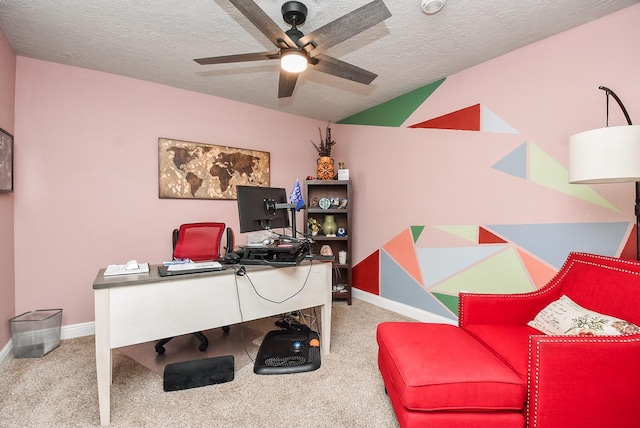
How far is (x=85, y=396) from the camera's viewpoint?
6.08 feet

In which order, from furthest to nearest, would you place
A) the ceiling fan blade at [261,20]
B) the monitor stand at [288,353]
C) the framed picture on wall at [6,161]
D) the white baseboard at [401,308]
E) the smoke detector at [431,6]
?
1. the white baseboard at [401,308]
2. the framed picture on wall at [6,161]
3. the monitor stand at [288,353]
4. the smoke detector at [431,6]
5. the ceiling fan blade at [261,20]

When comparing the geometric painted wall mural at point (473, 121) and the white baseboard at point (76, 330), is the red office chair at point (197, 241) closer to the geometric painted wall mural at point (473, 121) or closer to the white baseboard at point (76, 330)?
the white baseboard at point (76, 330)

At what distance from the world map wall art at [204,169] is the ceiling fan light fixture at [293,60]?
1793mm

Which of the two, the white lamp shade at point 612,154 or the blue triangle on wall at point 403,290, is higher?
the white lamp shade at point 612,154

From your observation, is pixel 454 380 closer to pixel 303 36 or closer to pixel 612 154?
pixel 612 154

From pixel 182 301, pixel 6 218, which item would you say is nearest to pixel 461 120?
pixel 182 301

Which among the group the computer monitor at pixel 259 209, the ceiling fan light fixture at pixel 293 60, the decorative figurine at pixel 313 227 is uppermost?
the ceiling fan light fixture at pixel 293 60

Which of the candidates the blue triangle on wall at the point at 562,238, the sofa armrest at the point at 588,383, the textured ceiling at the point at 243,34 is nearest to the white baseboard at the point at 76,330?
the textured ceiling at the point at 243,34

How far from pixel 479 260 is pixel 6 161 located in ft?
13.2

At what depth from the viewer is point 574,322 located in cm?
155

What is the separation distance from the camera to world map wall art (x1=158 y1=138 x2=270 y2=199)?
322cm

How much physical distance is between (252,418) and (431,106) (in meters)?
3.13

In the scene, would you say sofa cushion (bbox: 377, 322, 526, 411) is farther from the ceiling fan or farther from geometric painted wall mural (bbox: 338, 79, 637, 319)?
the ceiling fan

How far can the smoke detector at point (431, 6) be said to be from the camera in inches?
74.5
